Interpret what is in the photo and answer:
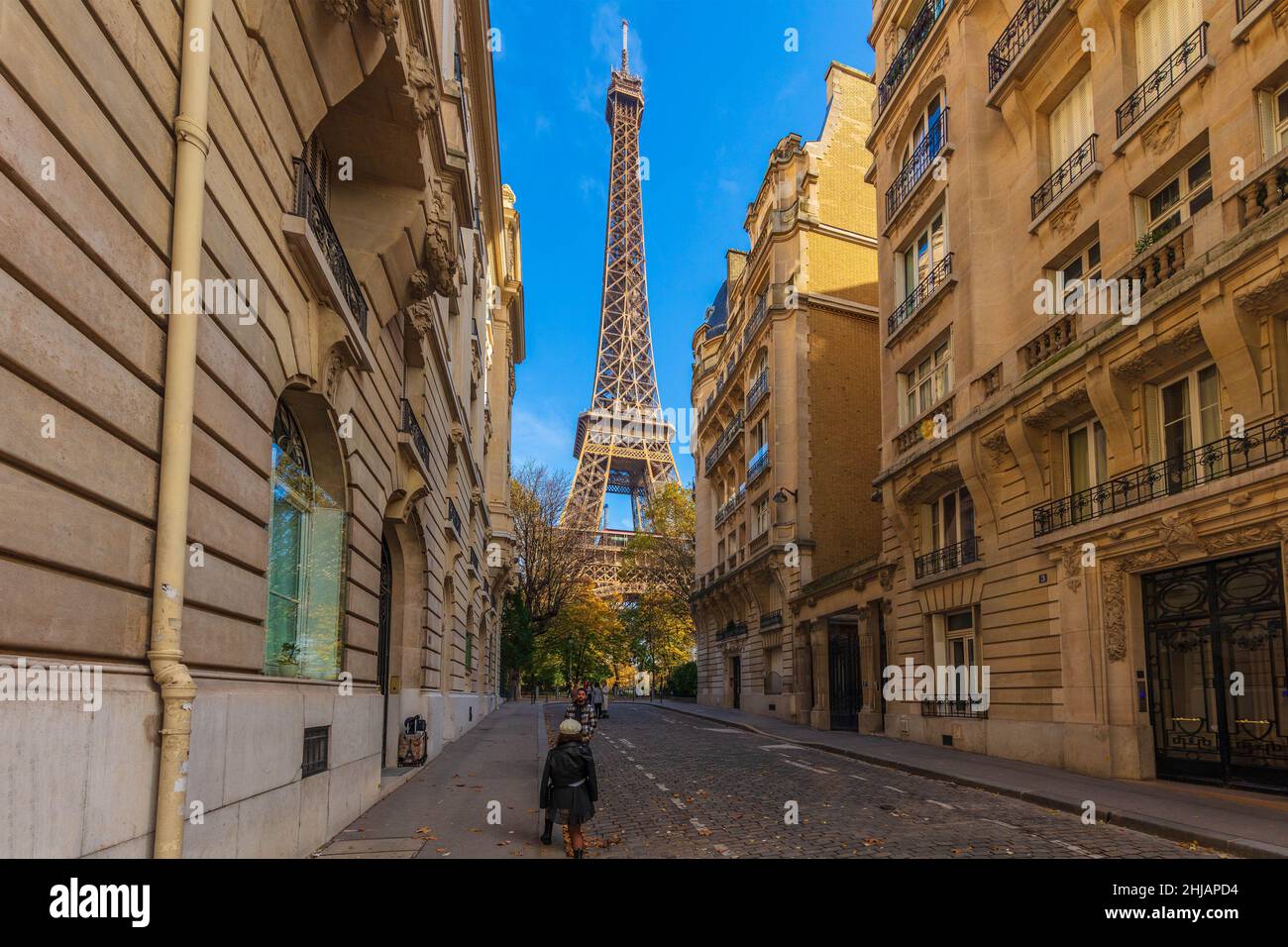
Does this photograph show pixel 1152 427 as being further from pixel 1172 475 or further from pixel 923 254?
pixel 923 254

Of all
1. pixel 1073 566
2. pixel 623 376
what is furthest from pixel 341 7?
pixel 623 376

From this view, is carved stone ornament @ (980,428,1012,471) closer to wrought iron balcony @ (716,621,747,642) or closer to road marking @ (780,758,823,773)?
road marking @ (780,758,823,773)

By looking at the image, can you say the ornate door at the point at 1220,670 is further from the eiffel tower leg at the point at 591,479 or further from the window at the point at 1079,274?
the eiffel tower leg at the point at 591,479

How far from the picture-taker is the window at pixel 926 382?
22.9 m

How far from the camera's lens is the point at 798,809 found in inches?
476

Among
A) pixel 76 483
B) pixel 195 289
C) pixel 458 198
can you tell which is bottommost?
pixel 76 483

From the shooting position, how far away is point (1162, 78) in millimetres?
15680

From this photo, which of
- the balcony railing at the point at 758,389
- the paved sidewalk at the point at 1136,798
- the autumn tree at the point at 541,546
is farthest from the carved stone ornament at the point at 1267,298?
the autumn tree at the point at 541,546

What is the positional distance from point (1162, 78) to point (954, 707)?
13.7m

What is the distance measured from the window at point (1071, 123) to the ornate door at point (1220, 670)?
29.5 ft

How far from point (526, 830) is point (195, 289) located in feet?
23.6

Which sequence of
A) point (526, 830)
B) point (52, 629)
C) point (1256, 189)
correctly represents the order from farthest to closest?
point (1256, 189), point (526, 830), point (52, 629)

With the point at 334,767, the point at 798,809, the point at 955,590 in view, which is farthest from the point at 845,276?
the point at 334,767
